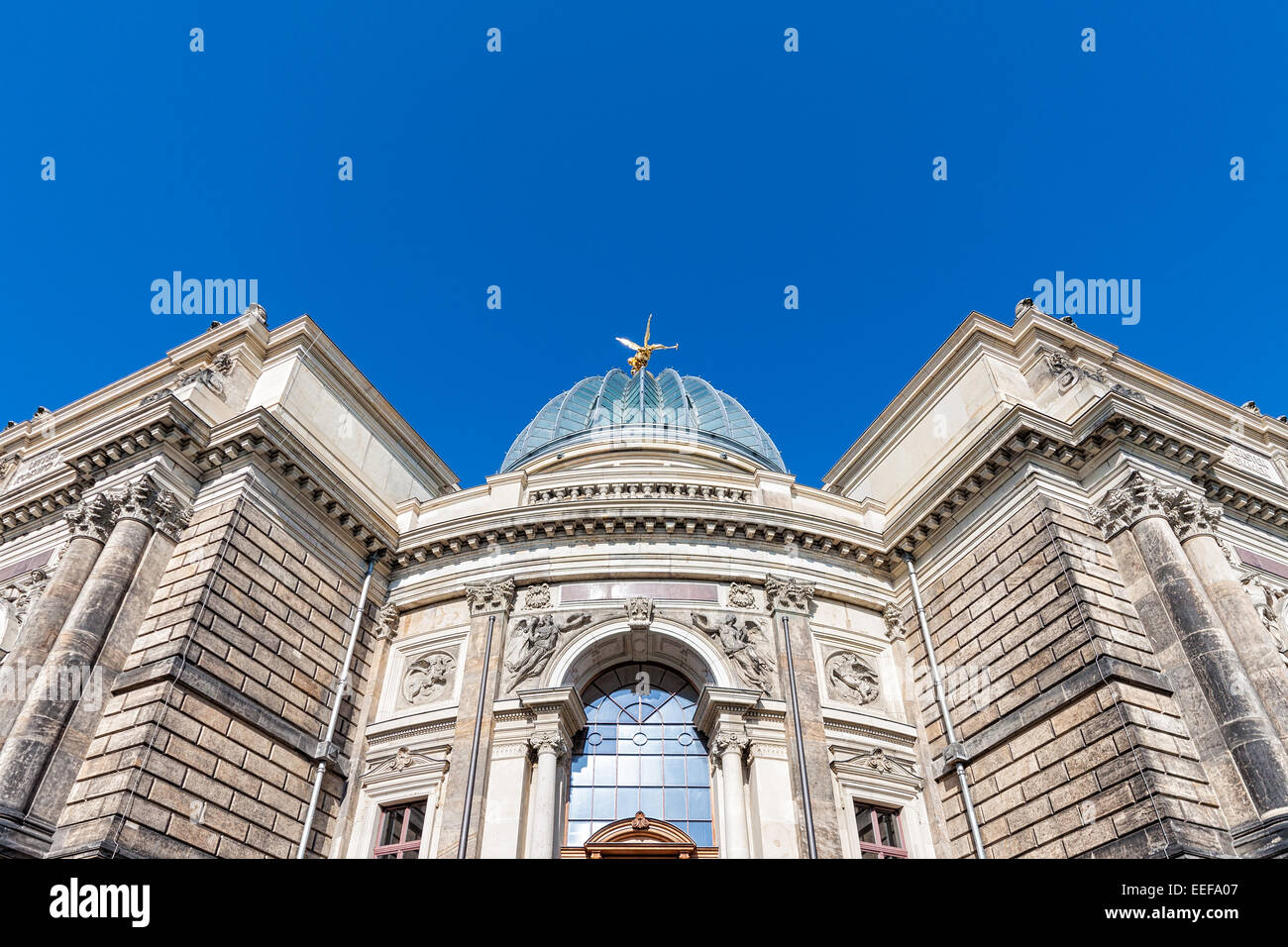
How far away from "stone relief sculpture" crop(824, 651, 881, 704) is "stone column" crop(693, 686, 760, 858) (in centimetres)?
258

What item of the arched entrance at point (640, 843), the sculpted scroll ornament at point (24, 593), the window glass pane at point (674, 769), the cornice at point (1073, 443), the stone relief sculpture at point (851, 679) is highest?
the cornice at point (1073, 443)

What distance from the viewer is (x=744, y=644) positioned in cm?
2127

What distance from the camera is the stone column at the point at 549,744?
18312mm

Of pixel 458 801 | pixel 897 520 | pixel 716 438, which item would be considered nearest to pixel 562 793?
pixel 458 801

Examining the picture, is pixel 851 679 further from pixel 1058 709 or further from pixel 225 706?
pixel 225 706

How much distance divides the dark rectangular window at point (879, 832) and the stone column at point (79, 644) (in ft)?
54.2

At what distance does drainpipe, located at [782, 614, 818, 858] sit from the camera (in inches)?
710

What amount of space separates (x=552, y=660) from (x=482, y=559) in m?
4.06

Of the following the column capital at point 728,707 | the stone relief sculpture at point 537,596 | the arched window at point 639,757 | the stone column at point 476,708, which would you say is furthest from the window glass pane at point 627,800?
the stone relief sculpture at point 537,596

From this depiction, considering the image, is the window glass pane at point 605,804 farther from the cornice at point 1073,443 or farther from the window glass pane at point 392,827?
the cornice at point 1073,443

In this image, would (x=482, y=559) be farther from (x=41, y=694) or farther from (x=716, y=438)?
(x=716, y=438)

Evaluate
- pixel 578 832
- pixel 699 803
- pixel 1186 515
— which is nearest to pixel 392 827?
pixel 578 832

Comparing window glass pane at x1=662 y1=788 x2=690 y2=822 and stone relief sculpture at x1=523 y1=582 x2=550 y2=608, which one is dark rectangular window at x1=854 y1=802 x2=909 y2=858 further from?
stone relief sculpture at x1=523 y1=582 x2=550 y2=608

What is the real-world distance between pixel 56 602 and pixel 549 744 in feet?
36.1
